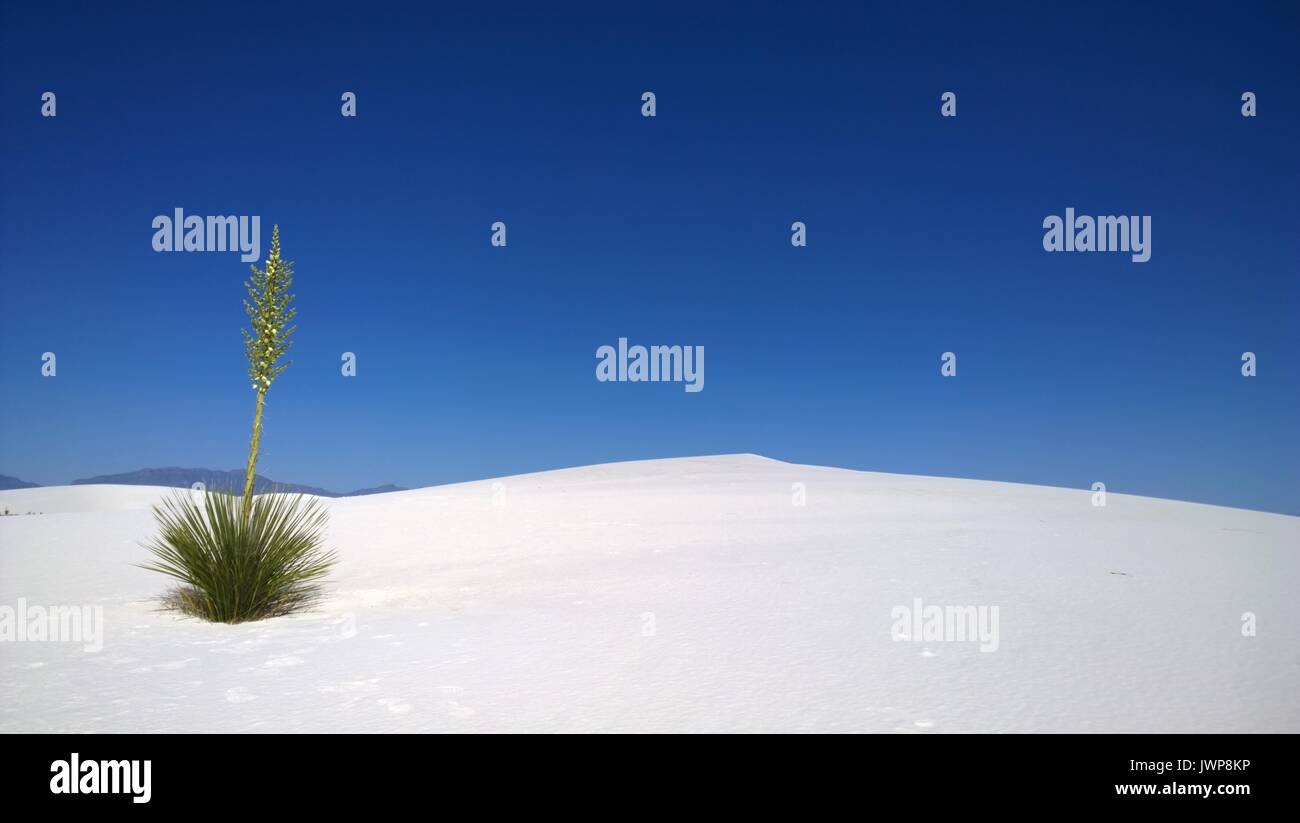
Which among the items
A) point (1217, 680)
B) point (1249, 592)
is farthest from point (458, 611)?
point (1249, 592)

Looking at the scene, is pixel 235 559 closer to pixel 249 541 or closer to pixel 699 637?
pixel 249 541

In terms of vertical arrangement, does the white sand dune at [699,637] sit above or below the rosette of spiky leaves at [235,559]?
below

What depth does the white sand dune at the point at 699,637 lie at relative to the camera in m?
4.25

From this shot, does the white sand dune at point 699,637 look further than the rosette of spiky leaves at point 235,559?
No

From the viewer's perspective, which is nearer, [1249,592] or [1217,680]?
[1217,680]

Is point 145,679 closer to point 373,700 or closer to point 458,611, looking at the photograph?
point 373,700

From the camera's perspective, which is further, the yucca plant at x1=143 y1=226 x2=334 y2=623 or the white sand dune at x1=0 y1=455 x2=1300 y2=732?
the yucca plant at x1=143 y1=226 x2=334 y2=623

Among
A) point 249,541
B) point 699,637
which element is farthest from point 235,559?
point 699,637

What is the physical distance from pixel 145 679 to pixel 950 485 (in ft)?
70.0

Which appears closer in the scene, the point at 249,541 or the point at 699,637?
the point at 699,637

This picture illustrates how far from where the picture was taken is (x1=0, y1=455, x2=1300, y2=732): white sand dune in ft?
14.0

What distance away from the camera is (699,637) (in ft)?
19.5
